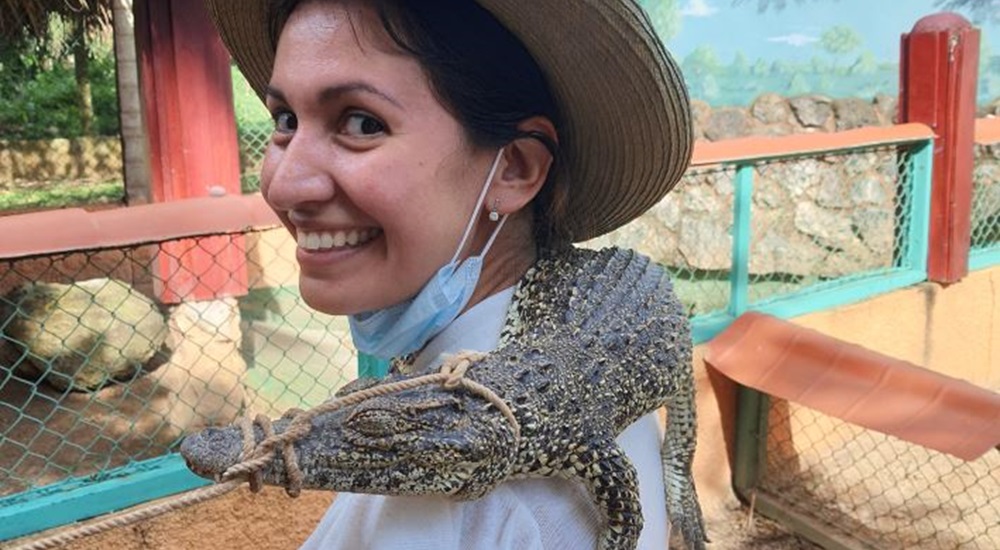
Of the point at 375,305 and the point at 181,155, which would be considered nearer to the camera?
the point at 375,305

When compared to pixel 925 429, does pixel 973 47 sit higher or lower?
higher

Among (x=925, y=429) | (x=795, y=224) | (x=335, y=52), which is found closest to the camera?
(x=335, y=52)

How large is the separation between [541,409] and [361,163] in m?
0.29

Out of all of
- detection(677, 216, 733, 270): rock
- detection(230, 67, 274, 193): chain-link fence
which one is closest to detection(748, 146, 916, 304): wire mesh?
detection(677, 216, 733, 270): rock

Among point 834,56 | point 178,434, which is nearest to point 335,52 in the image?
point 178,434

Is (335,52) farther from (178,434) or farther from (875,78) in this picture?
(875,78)

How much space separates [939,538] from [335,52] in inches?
147

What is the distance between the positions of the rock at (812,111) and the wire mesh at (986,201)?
189 cm

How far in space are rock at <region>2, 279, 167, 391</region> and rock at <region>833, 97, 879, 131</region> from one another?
6.90 m

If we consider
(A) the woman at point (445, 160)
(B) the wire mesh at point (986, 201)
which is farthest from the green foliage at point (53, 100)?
(A) the woman at point (445, 160)

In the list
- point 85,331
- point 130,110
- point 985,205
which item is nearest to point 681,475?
point 85,331

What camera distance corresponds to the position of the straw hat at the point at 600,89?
999 mm

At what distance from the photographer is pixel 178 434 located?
430 centimetres

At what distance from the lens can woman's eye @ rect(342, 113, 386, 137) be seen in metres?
0.96
